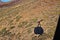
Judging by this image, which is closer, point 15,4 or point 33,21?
point 33,21

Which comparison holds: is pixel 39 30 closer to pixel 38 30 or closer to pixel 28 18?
pixel 38 30

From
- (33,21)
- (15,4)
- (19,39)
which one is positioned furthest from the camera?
(15,4)

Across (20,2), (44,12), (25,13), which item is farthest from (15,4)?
(44,12)

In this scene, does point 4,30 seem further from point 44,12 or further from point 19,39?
point 44,12

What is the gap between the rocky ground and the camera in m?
1.11

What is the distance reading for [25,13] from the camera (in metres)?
1.30

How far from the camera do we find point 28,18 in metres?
1.25

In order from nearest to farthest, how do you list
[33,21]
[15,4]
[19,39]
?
1. [19,39]
2. [33,21]
3. [15,4]

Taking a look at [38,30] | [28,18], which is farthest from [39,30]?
[28,18]

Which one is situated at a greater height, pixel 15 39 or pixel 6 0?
pixel 6 0

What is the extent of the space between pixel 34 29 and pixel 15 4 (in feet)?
1.28

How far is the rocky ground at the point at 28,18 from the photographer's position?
1110 mm

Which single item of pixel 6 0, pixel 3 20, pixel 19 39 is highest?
pixel 6 0

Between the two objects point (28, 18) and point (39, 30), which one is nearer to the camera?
point (39, 30)
